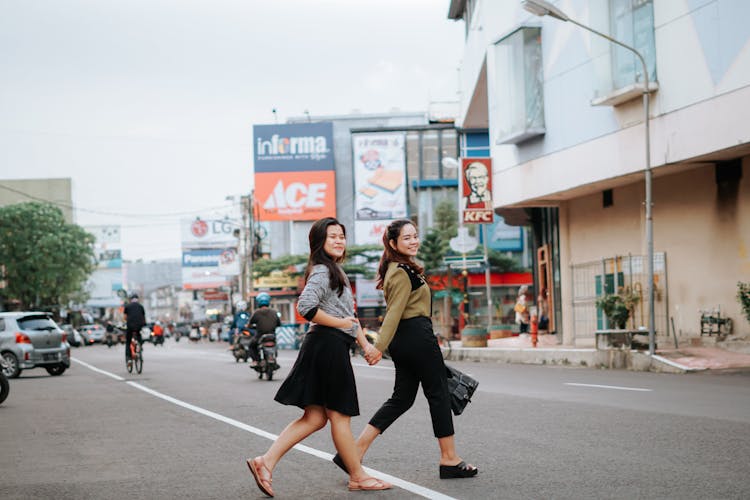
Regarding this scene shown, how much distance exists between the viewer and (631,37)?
22875 mm

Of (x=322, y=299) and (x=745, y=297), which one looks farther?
(x=745, y=297)

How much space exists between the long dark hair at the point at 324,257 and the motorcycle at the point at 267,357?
13.3 meters

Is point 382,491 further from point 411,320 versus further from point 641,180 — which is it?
point 641,180

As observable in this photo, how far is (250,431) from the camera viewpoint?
10.4 metres

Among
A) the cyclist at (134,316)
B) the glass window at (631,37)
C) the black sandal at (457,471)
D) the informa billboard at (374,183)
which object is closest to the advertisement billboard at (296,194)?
the informa billboard at (374,183)

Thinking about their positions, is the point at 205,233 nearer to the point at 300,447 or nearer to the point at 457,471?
the point at 300,447

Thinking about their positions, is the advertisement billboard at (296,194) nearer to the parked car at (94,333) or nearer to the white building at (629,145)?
the parked car at (94,333)

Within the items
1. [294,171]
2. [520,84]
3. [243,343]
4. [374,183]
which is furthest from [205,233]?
[243,343]

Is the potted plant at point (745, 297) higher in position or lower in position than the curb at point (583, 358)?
higher

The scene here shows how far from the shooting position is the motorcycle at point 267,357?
19.8 metres

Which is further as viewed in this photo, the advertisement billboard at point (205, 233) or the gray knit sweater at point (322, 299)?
the advertisement billboard at point (205, 233)

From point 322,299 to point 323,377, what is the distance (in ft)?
1.62

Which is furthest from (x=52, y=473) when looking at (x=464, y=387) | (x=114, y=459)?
(x=464, y=387)

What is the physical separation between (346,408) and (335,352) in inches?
14.2
